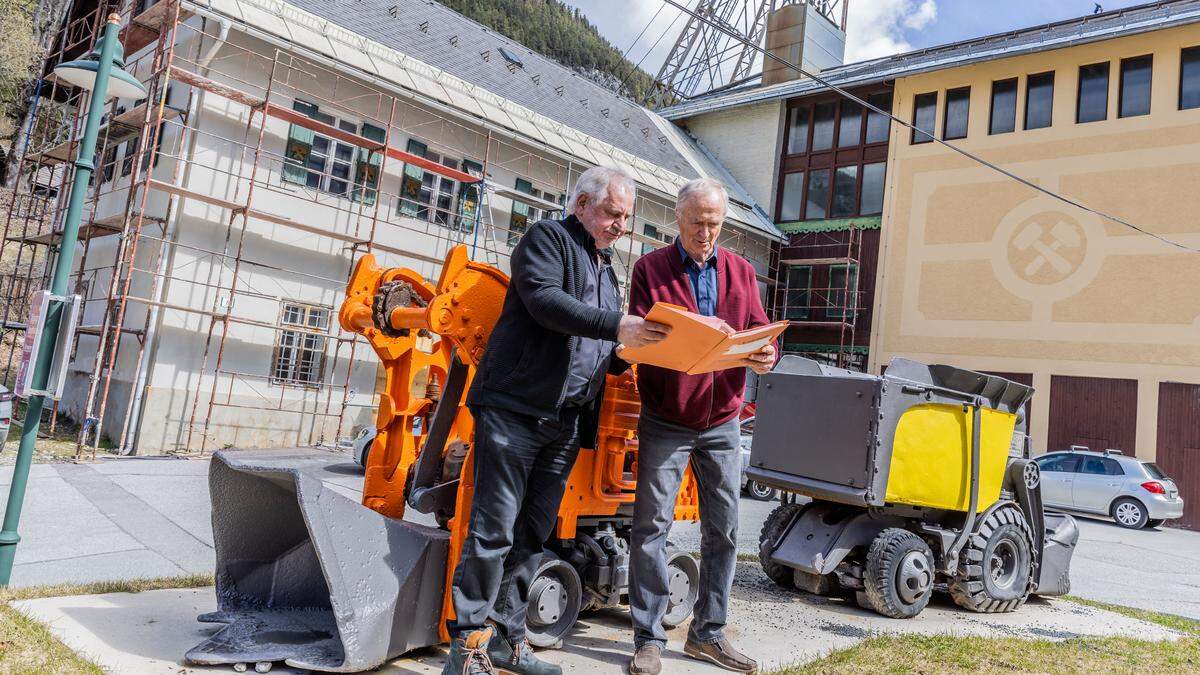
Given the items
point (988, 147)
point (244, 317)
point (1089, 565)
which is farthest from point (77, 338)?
point (988, 147)

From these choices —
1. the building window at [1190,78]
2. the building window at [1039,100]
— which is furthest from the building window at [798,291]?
the building window at [1190,78]

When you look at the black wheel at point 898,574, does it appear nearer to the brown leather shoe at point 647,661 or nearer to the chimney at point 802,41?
the brown leather shoe at point 647,661

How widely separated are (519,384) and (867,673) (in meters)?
2.14

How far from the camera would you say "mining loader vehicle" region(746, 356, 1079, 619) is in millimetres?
5277

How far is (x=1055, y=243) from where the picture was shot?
862 inches

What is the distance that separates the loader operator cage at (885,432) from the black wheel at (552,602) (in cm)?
222

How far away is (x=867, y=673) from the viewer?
376 cm

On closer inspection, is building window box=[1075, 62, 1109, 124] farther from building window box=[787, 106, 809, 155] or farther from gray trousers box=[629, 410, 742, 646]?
gray trousers box=[629, 410, 742, 646]

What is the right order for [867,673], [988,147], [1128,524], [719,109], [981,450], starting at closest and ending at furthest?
[867,673] < [981,450] < [1128,524] < [988,147] < [719,109]

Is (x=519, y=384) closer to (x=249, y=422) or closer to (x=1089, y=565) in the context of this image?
(x=1089, y=565)

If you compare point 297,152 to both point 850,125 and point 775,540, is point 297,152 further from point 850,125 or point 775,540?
point 850,125

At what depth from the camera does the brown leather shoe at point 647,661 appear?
11.5 feet

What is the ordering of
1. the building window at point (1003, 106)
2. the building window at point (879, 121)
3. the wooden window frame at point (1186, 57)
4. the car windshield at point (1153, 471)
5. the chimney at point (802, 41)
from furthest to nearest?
the chimney at point (802, 41) < the building window at point (879, 121) < the building window at point (1003, 106) < the wooden window frame at point (1186, 57) < the car windshield at point (1153, 471)

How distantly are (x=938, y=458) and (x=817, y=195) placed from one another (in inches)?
937
